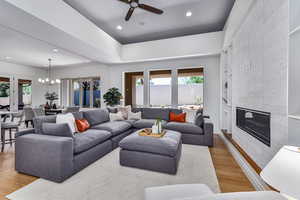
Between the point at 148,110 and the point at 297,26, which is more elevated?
the point at 297,26

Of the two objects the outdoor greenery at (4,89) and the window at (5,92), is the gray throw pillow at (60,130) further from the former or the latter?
the outdoor greenery at (4,89)

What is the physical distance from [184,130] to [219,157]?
1.00 m

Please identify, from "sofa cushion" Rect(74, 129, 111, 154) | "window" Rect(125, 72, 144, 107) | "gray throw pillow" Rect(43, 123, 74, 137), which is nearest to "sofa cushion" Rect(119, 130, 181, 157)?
"sofa cushion" Rect(74, 129, 111, 154)

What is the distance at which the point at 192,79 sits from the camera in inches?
205

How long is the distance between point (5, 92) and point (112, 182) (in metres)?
7.55

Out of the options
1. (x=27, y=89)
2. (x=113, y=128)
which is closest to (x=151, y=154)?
(x=113, y=128)

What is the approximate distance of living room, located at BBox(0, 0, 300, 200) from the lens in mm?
1376

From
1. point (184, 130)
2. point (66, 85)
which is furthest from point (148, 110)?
point (66, 85)

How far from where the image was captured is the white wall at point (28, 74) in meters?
6.03

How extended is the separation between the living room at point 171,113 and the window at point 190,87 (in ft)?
0.12

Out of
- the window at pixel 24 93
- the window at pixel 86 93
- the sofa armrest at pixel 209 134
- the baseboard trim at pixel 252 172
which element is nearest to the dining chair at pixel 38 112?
the window at pixel 86 93

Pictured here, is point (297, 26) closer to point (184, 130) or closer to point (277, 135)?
point (277, 135)

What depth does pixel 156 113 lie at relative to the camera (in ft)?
15.1

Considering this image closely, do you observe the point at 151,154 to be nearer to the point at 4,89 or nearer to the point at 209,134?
the point at 209,134
